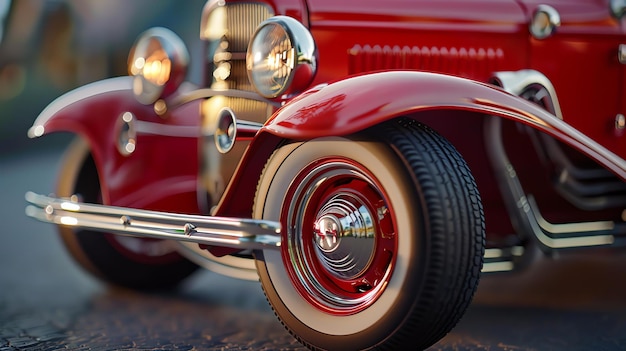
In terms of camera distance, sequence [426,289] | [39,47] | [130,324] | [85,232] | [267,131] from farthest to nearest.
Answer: [39,47], [85,232], [130,324], [267,131], [426,289]

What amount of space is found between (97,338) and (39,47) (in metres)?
12.2

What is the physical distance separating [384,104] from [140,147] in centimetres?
162

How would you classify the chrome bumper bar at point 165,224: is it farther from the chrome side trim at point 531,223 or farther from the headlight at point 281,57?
the chrome side trim at point 531,223

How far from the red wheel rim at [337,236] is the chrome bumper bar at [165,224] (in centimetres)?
11

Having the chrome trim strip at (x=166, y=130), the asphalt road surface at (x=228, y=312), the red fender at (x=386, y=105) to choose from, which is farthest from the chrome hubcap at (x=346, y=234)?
the chrome trim strip at (x=166, y=130)

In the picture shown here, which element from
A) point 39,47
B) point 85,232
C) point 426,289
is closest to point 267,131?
point 426,289

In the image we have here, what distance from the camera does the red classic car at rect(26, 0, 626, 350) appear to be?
90.0 inches

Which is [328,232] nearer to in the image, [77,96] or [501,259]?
[501,259]

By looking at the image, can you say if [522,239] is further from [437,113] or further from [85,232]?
[85,232]

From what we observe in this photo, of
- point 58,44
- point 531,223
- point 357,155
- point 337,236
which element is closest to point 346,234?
point 337,236

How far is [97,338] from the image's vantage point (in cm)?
298

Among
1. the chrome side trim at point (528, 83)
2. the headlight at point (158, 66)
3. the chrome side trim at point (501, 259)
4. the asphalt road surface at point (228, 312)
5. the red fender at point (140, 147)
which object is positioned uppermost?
the headlight at point (158, 66)

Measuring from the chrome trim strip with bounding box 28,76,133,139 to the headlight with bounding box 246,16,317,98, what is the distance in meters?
1.19

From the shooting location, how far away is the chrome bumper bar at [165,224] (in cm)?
249
